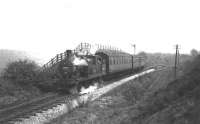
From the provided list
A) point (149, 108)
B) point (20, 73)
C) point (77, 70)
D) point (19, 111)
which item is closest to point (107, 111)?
point (149, 108)

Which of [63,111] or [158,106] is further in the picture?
[63,111]

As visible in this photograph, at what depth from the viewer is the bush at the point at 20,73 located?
711 inches

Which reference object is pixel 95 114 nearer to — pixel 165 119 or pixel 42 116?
pixel 42 116

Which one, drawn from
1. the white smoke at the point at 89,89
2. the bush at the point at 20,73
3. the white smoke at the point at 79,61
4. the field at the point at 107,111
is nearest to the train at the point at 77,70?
the white smoke at the point at 79,61

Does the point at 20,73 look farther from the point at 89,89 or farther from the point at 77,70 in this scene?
the point at 89,89

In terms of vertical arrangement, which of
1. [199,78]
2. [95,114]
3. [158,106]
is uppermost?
[199,78]

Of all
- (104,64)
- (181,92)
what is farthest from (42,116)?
(104,64)

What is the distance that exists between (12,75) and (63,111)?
23.9 feet

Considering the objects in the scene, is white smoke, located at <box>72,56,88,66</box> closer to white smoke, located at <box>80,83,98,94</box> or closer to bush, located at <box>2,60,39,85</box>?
white smoke, located at <box>80,83,98,94</box>

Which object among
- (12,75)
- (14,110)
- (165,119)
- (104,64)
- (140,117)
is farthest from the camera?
(104,64)

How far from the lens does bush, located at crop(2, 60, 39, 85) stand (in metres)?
18.1

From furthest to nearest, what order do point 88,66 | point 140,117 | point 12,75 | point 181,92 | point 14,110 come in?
point 88,66 → point 12,75 → point 14,110 → point 181,92 → point 140,117

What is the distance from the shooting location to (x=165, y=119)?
26.0ft

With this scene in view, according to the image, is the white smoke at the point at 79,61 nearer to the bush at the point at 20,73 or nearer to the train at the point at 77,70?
the train at the point at 77,70
